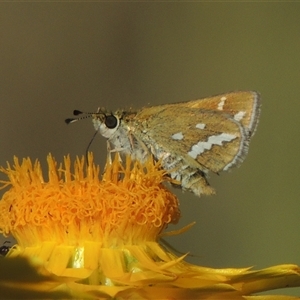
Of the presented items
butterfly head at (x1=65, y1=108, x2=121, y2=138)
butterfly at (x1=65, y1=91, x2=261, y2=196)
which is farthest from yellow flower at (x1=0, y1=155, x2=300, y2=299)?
butterfly head at (x1=65, y1=108, x2=121, y2=138)

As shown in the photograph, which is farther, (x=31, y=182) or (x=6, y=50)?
(x=6, y=50)

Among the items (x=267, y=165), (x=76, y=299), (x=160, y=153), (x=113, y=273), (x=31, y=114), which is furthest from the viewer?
(x=267, y=165)

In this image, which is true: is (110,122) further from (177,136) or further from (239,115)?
(239,115)

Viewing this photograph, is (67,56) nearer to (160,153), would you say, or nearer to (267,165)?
(267,165)

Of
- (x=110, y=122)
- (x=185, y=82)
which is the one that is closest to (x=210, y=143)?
(x=110, y=122)

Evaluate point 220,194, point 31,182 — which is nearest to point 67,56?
point 220,194
